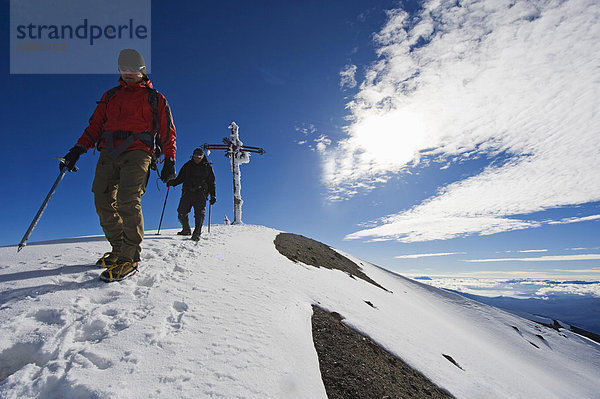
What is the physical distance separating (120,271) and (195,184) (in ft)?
19.6

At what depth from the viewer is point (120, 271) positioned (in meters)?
3.97

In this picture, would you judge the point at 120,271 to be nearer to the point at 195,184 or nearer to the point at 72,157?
the point at 72,157

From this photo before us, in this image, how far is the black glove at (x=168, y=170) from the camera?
488 cm

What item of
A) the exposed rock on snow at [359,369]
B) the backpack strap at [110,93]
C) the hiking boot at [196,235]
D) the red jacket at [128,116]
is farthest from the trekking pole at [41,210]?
the exposed rock on snow at [359,369]

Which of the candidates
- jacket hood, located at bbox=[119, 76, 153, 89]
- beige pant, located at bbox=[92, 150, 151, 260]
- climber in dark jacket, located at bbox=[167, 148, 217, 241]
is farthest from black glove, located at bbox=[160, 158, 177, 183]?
climber in dark jacket, located at bbox=[167, 148, 217, 241]

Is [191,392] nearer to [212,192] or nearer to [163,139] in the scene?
[163,139]

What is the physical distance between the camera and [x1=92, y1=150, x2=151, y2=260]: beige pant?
13.8 ft

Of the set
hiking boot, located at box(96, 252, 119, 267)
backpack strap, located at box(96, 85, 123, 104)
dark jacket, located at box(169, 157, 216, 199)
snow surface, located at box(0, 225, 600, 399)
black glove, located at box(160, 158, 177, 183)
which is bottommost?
snow surface, located at box(0, 225, 600, 399)

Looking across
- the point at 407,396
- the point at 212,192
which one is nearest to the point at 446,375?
the point at 407,396

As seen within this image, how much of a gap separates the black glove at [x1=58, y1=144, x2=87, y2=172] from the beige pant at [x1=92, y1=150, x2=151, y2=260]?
0.47m

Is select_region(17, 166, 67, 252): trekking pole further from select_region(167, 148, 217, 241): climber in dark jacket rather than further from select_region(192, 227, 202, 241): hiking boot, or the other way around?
select_region(167, 148, 217, 241): climber in dark jacket

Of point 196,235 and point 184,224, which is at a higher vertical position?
point 184,224

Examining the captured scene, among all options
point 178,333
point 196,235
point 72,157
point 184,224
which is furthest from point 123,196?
point 184,224

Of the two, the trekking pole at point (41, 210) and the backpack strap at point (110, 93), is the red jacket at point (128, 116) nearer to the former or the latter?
the backpack strap at point (110, 93)
